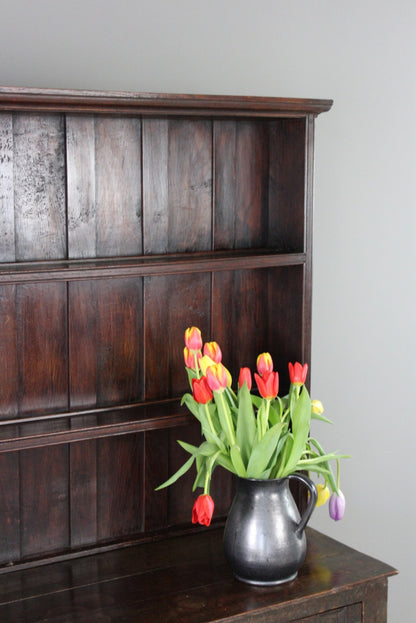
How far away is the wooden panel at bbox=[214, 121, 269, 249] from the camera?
2.22 metres

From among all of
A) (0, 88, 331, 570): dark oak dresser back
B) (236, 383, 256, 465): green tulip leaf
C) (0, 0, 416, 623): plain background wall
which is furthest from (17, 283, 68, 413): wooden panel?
(0, 0, 416, 623): plain background wall

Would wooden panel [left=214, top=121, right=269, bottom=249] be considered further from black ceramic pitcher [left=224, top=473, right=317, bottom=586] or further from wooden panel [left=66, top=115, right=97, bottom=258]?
black ceramic pitcher [left=224, top=473, right=317, bottom=586]

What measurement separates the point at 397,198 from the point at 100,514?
138cm

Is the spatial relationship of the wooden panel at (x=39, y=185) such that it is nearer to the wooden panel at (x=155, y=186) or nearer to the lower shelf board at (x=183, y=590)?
the wooden panel at (x=155, y=186)

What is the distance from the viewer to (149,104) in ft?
6.20

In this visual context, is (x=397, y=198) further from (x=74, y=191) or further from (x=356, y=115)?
(x=74, y=191)

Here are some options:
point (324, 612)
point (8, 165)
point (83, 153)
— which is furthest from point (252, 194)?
point (324, 612)

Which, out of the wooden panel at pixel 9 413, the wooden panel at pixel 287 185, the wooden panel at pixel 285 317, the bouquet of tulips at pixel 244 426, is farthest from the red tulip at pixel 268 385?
the wooden panel at pixel 9 413

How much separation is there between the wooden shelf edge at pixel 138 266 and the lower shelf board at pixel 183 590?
70 cm

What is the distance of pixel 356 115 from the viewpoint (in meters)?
2.63

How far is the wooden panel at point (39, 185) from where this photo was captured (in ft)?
6.47

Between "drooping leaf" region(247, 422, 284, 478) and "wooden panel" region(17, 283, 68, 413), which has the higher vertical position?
"wooden panel" region(17, 283, 68, 413)

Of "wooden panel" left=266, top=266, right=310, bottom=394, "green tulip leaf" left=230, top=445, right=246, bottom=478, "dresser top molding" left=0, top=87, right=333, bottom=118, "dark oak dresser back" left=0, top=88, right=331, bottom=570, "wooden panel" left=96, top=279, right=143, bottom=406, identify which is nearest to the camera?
"dresser top molding" left=0, top=87, right=333, bottom=118

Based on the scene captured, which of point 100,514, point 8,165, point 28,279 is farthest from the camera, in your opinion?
point 100,514
